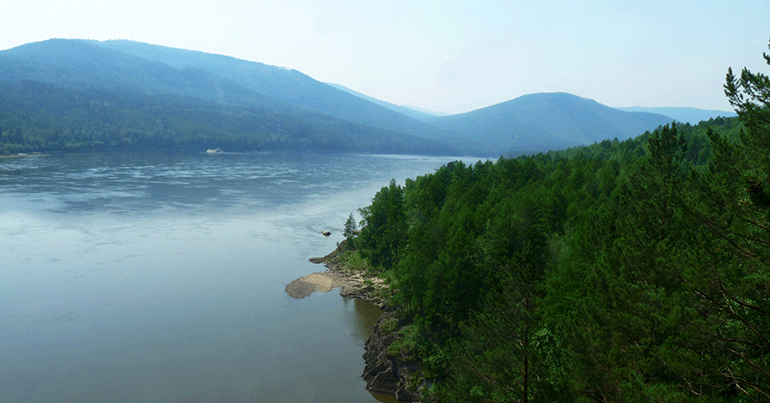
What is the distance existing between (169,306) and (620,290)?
41.6 meters

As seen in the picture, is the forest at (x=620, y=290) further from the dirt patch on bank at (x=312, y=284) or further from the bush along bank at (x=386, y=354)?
the dirt patch on bank at (x=312, y=284)

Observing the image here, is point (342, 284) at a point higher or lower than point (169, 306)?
higher

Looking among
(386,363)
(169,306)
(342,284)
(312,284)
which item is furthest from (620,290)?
(169,306)

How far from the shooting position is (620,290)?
13930 mm

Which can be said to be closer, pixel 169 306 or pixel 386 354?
pixel 386 354

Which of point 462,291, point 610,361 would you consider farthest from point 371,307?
point 610,361

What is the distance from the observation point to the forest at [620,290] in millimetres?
9930

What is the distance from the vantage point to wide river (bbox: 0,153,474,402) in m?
31.5

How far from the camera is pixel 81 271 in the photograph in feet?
168

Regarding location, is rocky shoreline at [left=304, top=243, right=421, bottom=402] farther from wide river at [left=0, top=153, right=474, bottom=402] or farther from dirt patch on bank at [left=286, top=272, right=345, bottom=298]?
dirt patch on bank at [left=286, top=272, right=345, bottom=298]

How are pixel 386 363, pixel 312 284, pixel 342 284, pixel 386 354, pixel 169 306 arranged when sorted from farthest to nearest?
pixel 342 284 → pixel 312 284 → pixel 169 306 → pixel 386 354 → pixel 386 363

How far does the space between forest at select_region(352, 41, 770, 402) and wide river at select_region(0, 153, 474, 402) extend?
8.71 metres

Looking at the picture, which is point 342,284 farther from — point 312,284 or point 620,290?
point 620,290

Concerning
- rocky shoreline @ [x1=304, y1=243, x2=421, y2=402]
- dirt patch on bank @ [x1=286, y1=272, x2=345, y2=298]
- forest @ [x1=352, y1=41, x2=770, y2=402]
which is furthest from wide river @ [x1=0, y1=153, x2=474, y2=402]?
forest @ [x1=352, y1=41, x2=770, y2=402]
